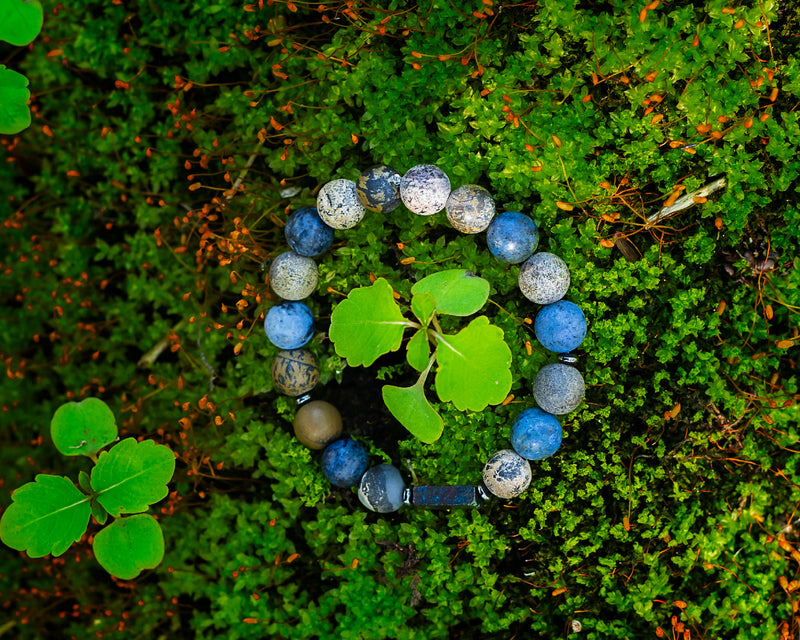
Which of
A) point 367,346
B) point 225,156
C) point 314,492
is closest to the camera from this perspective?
point 367,346

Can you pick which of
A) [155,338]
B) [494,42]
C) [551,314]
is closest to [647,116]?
[494,42]

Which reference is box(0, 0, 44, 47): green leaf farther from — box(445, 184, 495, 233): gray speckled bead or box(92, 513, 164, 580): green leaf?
box(92, 513, 164, 580): green leaf

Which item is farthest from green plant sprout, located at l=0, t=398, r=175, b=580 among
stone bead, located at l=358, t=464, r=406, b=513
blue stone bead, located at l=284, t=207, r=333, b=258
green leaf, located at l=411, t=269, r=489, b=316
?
green leaf, located at l=411, t=269, r=489, b=316

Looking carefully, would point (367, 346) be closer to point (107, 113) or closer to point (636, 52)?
point (636, 52)

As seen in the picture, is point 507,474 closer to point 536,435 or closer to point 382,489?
point 536,435

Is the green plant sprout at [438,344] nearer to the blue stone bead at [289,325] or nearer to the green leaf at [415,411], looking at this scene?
the green leaf at [415,411]

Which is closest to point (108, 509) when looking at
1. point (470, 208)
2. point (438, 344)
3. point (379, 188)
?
point (438, 344)

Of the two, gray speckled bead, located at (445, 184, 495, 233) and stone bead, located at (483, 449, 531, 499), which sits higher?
gray speckled bead, located at (445, 184, 495, 233)

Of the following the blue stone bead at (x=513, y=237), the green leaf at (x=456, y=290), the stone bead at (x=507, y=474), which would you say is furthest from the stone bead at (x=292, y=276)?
the stone bead at (x=507, y=474)
